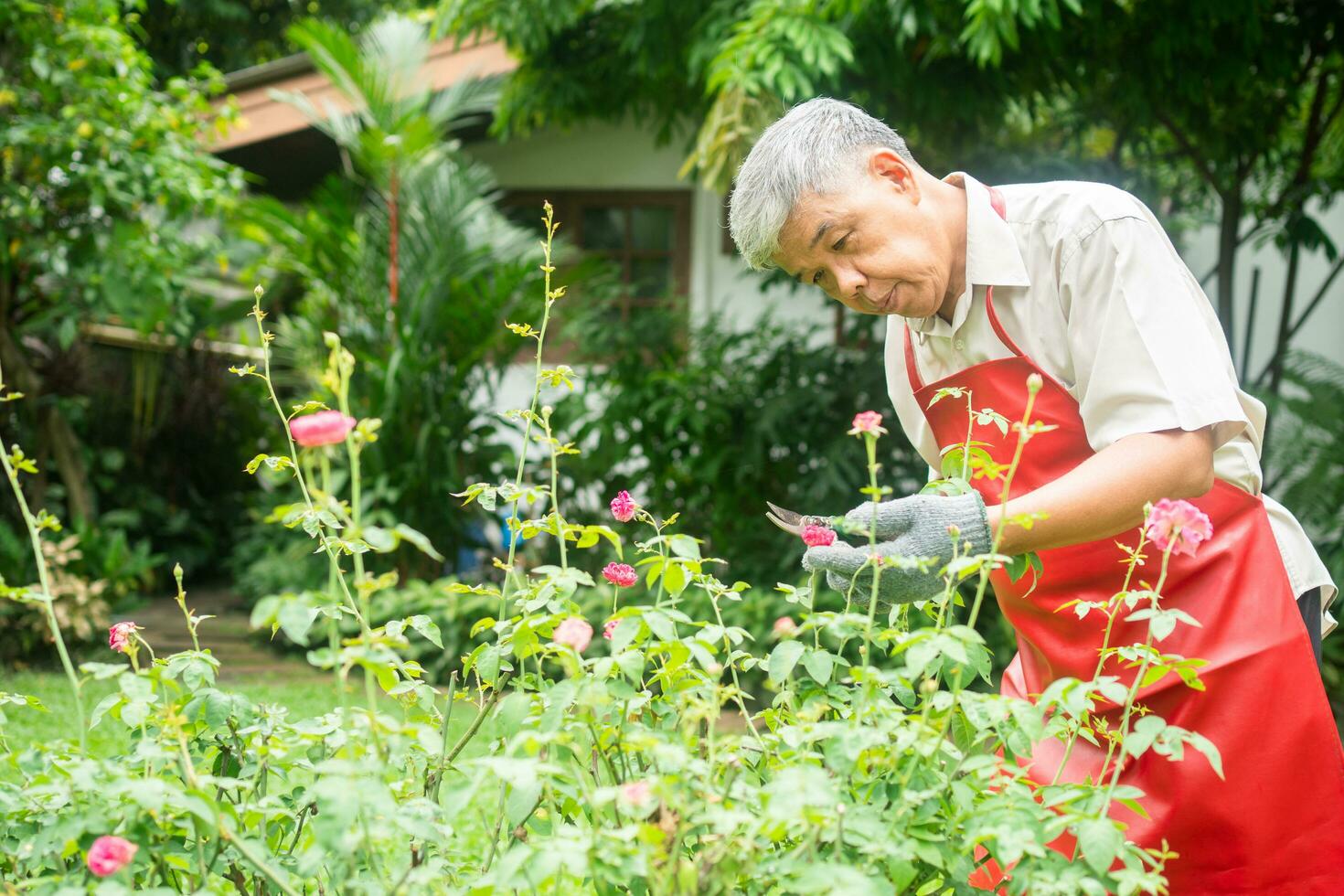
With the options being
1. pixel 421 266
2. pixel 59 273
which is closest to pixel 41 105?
pixel 59 273

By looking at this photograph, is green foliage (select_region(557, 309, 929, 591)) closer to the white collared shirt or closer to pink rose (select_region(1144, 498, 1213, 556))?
the white collared shirt

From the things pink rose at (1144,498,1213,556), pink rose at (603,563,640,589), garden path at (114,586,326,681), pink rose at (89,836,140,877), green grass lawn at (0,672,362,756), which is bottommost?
garden path at (114,586,326,681)

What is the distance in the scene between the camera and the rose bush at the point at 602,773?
3.45 ft

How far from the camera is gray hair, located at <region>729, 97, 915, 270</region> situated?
1.65m

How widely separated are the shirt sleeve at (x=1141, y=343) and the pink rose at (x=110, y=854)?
1.18 metres

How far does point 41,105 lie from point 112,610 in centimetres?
258

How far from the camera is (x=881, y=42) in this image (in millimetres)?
4770

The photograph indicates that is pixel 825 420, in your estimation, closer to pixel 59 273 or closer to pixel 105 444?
pixel 59 273

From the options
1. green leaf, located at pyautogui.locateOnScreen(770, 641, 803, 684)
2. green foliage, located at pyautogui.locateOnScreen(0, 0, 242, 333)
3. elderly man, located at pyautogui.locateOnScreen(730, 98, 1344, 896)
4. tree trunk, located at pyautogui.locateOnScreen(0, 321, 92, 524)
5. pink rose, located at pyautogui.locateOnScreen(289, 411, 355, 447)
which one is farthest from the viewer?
tree trunk, located at pyautogui.locateOnScreen(0, 321, 92, 524)

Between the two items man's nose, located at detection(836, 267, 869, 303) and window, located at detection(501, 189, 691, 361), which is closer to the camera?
man's nose, located at detection(836, 267, 869, 303)

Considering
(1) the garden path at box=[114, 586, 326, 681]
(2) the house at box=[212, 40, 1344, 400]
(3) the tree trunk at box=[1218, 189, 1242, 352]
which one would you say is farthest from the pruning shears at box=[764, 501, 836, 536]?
(2) the house at box=[212, 40, 1344, 400]

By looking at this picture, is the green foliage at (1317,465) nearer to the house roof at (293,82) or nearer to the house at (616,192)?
the house at (616,192)

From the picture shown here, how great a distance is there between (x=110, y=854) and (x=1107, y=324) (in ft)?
4.11

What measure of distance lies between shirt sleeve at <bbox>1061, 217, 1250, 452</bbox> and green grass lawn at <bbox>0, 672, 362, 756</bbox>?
3388mm
